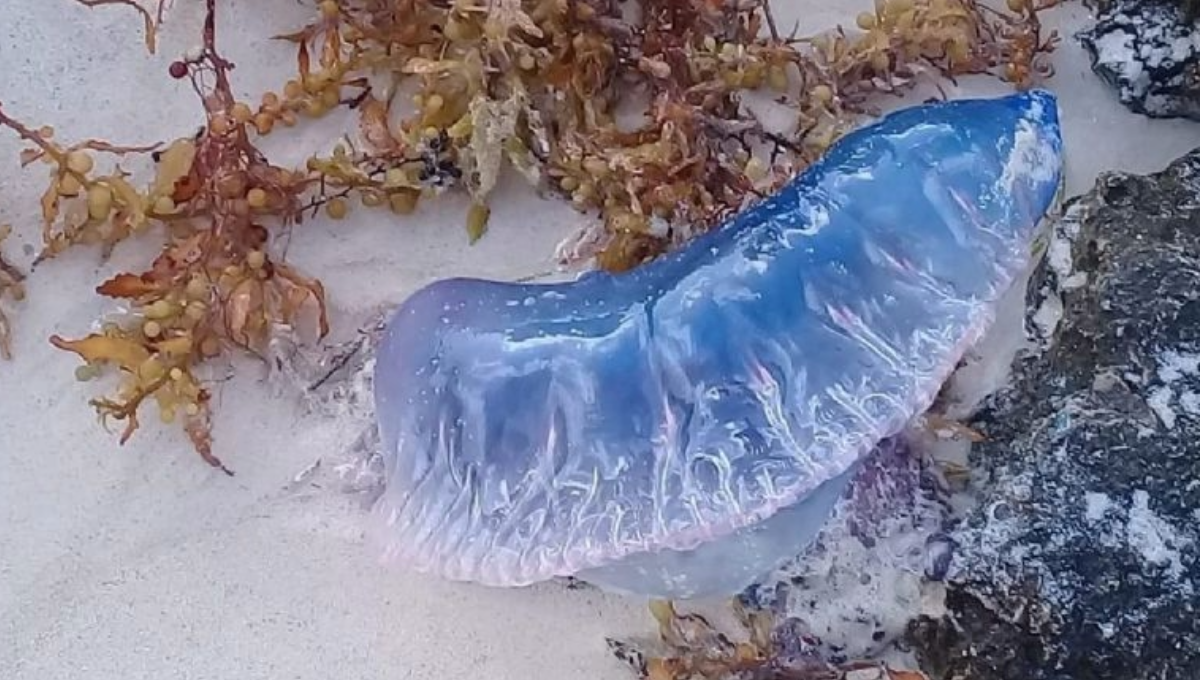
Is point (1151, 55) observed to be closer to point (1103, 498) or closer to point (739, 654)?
point (1103, 498)

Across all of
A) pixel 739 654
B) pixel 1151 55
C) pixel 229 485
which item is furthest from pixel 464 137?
pixel 1151 55

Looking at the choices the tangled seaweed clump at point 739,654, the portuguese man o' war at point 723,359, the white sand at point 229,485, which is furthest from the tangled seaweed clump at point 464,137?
the tangled seaweed clump at point 739,654

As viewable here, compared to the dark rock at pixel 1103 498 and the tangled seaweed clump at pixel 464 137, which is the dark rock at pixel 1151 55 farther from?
the dark rock at pixel 1103 498

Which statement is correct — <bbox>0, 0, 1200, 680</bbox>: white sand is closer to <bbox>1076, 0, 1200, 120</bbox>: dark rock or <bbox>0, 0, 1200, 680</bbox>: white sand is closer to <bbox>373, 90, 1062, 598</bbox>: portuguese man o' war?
<bbox>1076, 0, 1200, 120</bbox>: dark rock

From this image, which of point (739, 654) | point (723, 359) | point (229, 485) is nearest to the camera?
point (723, 359)

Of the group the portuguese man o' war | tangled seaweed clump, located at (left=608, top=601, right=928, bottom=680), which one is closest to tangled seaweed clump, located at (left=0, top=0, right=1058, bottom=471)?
→ the portuguese man o' war

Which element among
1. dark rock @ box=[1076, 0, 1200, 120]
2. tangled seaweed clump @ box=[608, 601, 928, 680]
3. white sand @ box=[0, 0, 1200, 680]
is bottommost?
tangled seaweed clump @ box=[608, 601, 928, 680]
